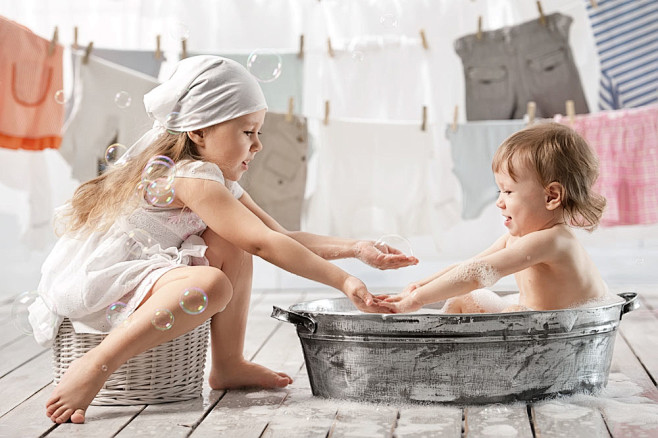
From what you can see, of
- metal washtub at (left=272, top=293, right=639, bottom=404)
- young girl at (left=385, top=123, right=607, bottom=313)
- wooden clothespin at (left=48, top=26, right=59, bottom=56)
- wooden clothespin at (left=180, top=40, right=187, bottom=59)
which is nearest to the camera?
metal washtub at (left=272, top=293, right=639, bottom=404)

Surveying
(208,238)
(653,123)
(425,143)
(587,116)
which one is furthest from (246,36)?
(208,238)

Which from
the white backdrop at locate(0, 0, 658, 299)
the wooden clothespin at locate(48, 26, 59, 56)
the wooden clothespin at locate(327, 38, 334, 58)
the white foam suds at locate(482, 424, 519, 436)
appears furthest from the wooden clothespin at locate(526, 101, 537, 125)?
the white foam suds at locate(482, 424, 519, 436)

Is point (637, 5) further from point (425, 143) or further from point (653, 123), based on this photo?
point (425, 143)

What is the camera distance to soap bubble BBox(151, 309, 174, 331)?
1216 millimetres

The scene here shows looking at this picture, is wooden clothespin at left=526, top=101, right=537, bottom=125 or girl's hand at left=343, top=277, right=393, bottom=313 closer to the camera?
girl's hand at left=343, top=277, right=393, bottom=313

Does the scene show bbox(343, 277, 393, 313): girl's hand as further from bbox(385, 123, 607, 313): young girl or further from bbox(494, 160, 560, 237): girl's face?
bbox(494, 160, 560, 237): girl's face

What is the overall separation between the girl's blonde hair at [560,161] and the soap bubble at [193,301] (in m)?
0.58

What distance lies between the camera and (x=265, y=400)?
4.44 ft

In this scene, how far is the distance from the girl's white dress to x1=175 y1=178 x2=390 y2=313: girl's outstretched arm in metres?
0.03

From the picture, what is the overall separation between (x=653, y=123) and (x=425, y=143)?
777mm

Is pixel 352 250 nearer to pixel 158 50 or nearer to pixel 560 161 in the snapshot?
pixel 560 161

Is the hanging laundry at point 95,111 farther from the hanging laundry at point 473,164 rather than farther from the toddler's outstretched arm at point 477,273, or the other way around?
the toddler's outstretched arm at point 477,273

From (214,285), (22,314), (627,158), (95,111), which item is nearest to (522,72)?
(627,158)

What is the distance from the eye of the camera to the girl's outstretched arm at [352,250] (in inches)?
54.2
